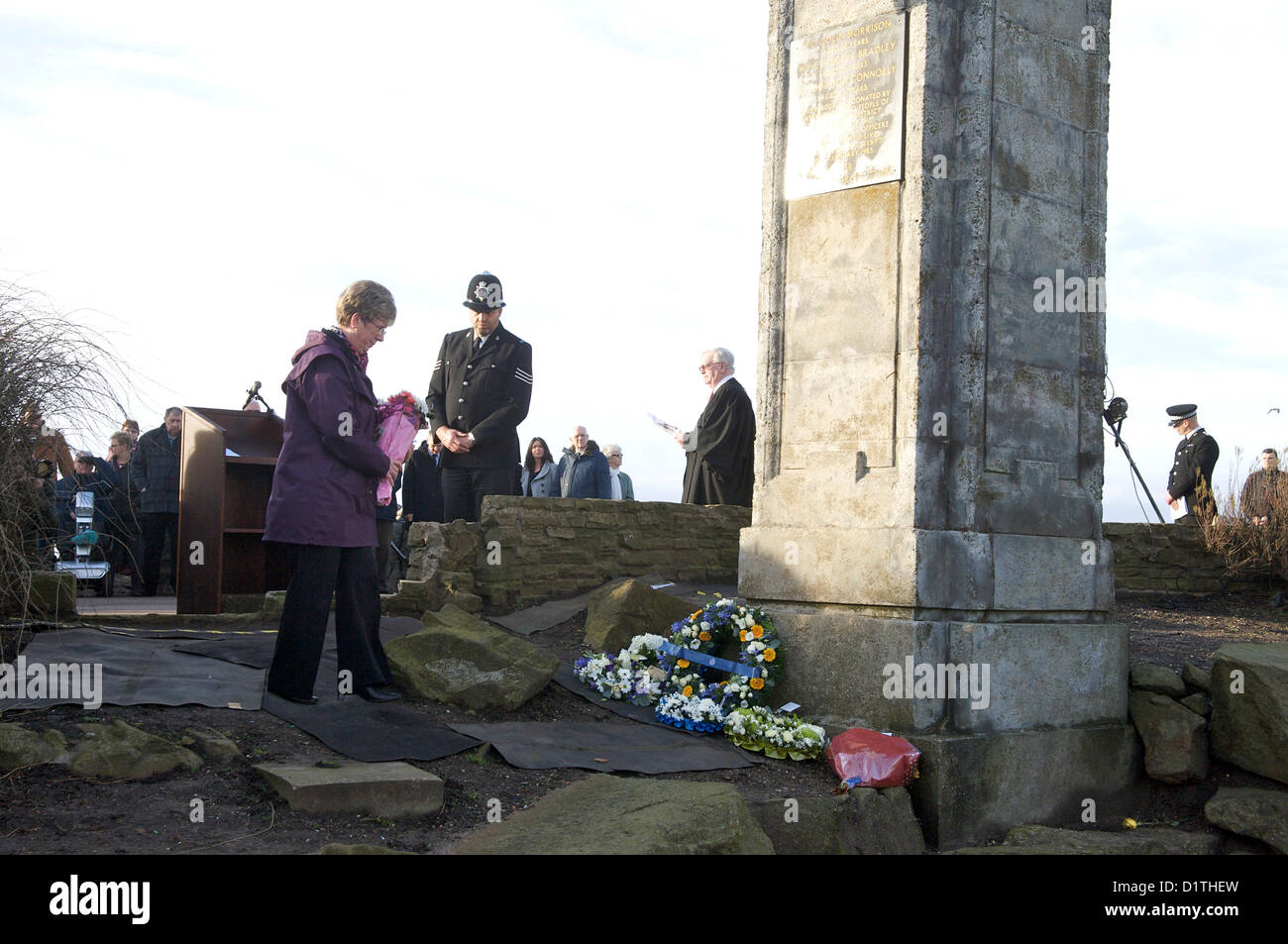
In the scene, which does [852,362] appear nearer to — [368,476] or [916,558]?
[916,558]

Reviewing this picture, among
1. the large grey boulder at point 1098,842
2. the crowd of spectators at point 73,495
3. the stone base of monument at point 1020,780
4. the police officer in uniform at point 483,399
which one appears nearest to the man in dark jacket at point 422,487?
the crowd of spectators at point 73,495

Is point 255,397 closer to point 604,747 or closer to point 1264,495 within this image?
point 604,747

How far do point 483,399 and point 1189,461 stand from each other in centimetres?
808

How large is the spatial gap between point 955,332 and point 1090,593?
5.82 feet

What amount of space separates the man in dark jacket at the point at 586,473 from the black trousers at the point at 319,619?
636 centimetres

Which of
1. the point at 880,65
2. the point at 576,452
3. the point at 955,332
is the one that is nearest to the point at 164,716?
the point at 955,332

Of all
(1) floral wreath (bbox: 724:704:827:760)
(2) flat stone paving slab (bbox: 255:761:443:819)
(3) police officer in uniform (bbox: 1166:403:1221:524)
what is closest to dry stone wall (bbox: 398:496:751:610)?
(1) floral wreath (bbox: 724:704:827:760)

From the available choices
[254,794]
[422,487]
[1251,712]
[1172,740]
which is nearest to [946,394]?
[1172,740]

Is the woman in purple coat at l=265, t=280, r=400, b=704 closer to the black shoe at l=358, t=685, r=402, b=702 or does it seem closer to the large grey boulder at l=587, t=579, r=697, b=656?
the black shoe at l=358, t=685, r=402, b=702

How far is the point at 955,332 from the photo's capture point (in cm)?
651

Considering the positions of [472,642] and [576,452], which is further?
[576,452]

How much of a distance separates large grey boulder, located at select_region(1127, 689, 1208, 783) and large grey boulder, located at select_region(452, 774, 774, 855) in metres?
3.39

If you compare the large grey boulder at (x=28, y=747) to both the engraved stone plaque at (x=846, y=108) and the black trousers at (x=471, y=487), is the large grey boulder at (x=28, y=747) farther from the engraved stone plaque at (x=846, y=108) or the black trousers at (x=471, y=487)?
the engraved stone plaque at (x=846, y=108)

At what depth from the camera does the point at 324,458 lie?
607 cm
